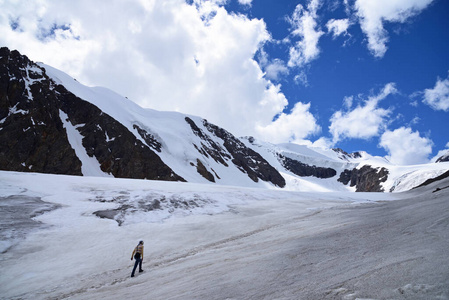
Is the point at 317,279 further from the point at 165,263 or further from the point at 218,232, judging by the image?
the point at 218,232

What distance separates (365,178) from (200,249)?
496ft

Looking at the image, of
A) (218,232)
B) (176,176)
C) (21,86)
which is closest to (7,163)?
(21,86)

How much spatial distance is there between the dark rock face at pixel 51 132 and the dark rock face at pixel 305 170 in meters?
135

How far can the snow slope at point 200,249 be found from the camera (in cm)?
468

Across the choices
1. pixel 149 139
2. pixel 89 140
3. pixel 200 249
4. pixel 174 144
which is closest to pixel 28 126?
pixel 89 140

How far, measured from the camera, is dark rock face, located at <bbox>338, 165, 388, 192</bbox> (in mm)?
120656

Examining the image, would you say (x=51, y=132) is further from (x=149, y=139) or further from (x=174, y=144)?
(x=174, y=144)

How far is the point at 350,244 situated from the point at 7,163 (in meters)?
64.2

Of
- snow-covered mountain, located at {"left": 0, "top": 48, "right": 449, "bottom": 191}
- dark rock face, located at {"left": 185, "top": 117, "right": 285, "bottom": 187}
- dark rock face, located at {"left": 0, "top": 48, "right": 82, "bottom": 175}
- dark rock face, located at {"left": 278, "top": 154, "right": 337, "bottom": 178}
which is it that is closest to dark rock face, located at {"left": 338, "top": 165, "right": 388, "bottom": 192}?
snow-covered mountain, located at {"left": 0, "top": 48, "right": 449, "bottom": 191}

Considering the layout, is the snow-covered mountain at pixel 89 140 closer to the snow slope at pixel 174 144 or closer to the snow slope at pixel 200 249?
the snow slope at pixel 174 144

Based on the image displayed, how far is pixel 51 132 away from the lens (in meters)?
60.7

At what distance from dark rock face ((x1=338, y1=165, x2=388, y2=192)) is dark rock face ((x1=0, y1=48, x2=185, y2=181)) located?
10095 centimetres

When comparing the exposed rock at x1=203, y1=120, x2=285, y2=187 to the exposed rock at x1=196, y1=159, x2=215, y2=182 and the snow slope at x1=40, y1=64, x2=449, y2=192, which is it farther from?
the exposed rock at x1=196, y1=159, x2=215, y2=182

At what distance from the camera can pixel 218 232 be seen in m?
15.6
